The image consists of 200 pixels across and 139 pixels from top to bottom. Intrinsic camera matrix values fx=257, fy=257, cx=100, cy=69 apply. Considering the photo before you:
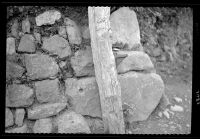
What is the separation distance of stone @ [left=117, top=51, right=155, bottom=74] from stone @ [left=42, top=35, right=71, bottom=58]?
537 millimetres

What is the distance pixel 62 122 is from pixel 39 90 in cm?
36

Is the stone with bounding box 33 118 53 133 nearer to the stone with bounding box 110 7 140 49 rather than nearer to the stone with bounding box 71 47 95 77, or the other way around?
the stone with bounding box 71 47 95 77

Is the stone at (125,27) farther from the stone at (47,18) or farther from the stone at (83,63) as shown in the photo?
the stone at (47,18)

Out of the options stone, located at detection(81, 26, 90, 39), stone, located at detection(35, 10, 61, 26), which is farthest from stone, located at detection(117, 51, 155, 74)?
stone, located at detection(35, 10, 61, 26)

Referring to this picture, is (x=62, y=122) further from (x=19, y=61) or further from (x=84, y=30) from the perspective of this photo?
(x=84, y=30)

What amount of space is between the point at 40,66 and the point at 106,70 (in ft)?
2.04

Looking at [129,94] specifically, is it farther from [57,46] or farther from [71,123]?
[57,46]

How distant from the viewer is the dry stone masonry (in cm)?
235

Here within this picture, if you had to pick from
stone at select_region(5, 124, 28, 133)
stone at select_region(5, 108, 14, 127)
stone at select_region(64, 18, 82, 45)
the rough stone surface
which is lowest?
stone at select_region(5, 124, 28, 133)

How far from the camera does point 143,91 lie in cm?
250

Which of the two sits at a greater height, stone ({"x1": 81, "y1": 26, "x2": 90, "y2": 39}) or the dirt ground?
stone ({"x1": 81, "y1": 26, "x2": 90, "y2": 39})

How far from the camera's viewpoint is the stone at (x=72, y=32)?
8.04ft

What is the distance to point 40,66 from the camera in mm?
2375

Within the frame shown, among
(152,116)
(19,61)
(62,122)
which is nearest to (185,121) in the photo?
(152,116)
